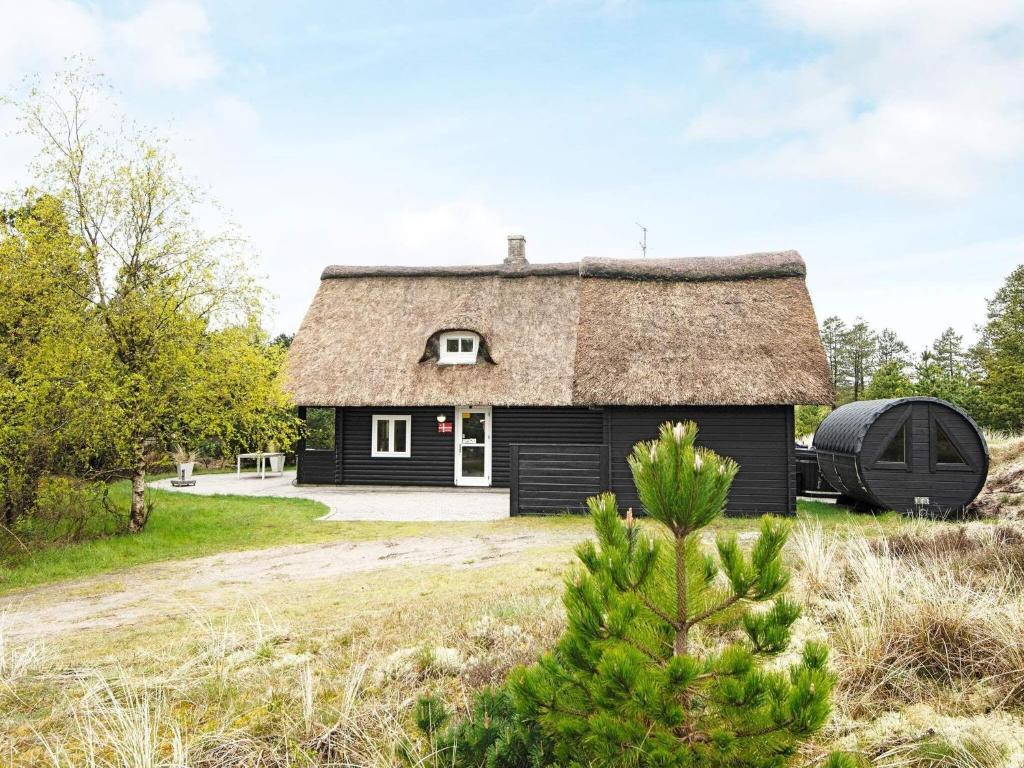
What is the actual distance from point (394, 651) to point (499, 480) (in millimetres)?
15337

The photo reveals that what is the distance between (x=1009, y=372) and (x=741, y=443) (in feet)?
77.6

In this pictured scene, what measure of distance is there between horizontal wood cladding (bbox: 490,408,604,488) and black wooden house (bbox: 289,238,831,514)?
42 millimetres

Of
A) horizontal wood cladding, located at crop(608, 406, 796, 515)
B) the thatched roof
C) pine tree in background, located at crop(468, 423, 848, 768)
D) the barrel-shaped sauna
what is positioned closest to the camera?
pine tree in background, located at crop(468, 423, 848, 768)

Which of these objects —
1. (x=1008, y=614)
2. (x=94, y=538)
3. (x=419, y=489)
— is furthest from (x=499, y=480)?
(x=1008, y=614)

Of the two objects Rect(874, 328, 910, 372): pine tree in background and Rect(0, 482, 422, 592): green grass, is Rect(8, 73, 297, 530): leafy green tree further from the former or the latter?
Rect(874, 328, 910, 372): pine tree in background

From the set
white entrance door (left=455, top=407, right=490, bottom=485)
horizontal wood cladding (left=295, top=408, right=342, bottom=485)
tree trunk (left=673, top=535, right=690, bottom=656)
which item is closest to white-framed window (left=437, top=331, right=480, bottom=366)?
white entrance door (left=455, top=407, right=490, bottom=485)

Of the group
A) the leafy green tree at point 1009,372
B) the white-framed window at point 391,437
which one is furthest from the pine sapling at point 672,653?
the leafy green tree at point 1009,372

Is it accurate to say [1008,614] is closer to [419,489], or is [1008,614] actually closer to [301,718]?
[301,718]

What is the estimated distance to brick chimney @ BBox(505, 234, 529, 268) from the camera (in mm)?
22861

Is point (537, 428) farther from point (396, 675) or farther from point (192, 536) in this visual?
point (396, 675)

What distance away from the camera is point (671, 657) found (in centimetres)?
257

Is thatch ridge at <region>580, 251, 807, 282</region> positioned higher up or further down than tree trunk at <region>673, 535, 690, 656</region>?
higher up

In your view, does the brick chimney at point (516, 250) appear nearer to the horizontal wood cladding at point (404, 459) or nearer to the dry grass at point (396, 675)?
the horizontal wood cladding at point (404, 459)

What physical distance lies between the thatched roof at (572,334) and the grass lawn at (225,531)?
9.98ft
